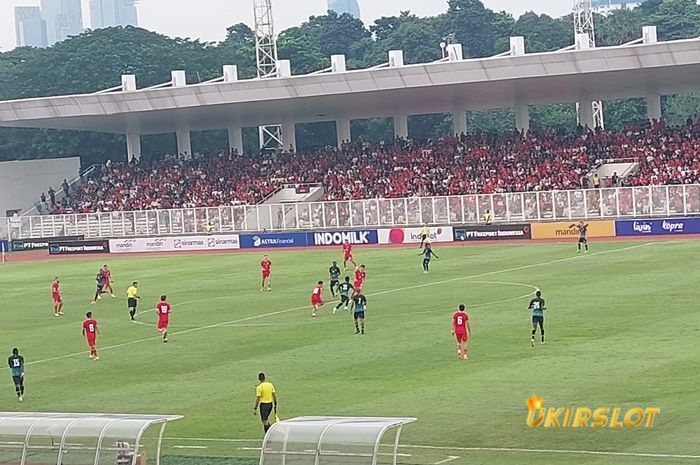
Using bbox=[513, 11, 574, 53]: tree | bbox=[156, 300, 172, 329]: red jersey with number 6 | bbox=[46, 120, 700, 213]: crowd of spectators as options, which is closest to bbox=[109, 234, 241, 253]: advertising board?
bbox=[46, 120, 700, 213]: crowd of spectators

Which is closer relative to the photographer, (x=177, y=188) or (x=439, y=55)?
(x=177, y=188)

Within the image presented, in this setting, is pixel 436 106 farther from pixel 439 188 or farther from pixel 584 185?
pixel 584 185

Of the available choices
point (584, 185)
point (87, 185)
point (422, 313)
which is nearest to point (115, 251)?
point (87, 185)

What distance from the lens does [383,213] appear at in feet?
247

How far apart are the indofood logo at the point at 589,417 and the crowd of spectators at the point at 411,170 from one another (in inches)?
1781

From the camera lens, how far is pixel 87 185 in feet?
318

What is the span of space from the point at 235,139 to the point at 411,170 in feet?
62.2

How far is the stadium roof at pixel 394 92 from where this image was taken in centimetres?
7106

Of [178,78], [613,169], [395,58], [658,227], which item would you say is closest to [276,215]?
[395,58]

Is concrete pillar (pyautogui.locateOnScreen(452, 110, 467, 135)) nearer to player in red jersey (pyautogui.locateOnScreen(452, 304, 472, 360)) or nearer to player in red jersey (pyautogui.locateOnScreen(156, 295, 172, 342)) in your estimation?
player in red jersey (pyautogui.locateOnScreen(156, 295, 172, 342))

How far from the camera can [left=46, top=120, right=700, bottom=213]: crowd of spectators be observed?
7556cm

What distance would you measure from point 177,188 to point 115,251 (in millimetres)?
9441

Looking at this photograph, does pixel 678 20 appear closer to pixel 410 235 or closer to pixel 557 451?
pixel 410 235

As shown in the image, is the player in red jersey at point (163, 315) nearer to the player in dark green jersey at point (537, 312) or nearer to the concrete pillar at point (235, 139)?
the player in dark green jersey at point (537, 312)
